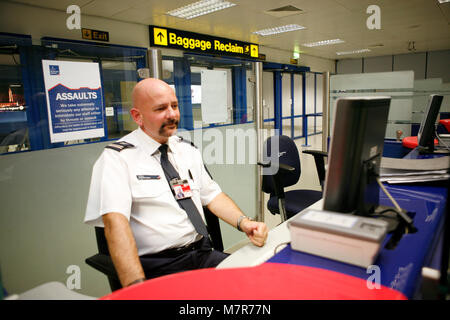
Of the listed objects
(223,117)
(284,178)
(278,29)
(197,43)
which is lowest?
(284,178)

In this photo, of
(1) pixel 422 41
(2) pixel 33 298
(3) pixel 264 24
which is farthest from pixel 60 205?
(1) pixel 422 41

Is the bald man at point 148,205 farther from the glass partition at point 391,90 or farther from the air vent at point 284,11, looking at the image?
the air vent at point 284,11

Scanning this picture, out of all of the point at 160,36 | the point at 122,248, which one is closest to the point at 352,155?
the point at 122,248

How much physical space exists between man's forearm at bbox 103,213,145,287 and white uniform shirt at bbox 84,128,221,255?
0.04m

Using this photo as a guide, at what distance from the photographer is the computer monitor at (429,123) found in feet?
7.61

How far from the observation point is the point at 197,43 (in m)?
6.18

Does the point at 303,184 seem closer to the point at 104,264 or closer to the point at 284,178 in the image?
the point at 284,178

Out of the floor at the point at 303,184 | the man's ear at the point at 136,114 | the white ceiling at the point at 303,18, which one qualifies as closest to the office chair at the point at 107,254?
the man's ear at the point at 136,114

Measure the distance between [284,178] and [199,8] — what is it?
10.9 ft

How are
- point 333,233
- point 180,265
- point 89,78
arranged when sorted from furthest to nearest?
point 89,78
point 180,265
point 333,233

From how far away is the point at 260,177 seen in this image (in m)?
3.11

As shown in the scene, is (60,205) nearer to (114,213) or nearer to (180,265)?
(114,213)

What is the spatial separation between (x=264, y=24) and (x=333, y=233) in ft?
18.8

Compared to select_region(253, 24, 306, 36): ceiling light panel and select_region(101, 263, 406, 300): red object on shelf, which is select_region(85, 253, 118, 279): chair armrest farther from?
select_region(253, 24, 306, 36): ceiling light panel
